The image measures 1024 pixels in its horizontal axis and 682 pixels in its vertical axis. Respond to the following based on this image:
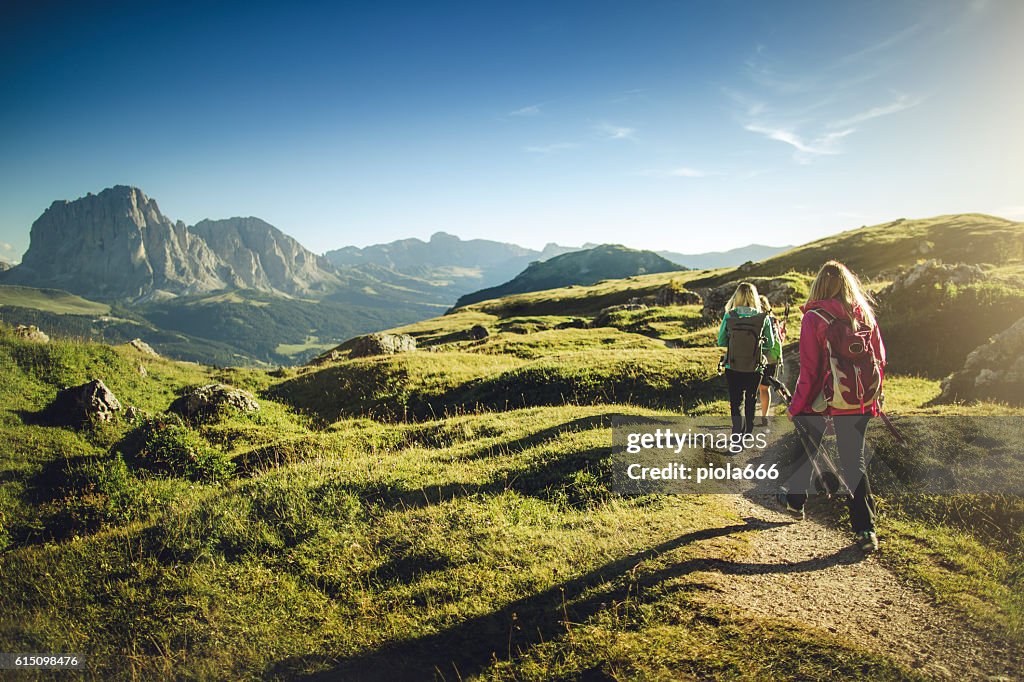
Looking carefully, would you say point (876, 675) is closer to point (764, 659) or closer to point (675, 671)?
point (764, 659)

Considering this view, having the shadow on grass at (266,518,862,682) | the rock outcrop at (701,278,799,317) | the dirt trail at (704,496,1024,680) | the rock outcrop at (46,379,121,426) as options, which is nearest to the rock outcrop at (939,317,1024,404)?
the dirt trail at (704,496,1024,680)

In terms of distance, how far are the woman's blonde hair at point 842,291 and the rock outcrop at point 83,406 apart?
2516 centimetres

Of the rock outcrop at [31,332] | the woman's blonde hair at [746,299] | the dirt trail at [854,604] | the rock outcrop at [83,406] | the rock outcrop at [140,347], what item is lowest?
the dirt trail at [854,604]

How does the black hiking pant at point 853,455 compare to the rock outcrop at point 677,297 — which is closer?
the black hiking pant at point 853,455

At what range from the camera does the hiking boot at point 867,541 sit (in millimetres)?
7793

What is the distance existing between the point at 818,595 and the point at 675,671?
3.09m

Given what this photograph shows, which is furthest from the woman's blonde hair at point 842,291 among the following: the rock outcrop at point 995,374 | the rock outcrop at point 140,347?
the rock outcrop at point 140,347

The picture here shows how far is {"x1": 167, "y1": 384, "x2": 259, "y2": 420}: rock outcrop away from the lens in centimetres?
2127

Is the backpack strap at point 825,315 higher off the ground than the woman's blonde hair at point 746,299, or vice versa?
the woman's blonde hair at point 746,299

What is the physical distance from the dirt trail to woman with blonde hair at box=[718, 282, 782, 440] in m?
4.33

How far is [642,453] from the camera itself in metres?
11.9

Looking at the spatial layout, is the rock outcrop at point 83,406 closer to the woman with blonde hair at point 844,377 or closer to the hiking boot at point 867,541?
the woman with blonde hair at point 844,377

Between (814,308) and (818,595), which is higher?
(814,308)

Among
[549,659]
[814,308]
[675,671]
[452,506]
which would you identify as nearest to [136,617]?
[452,506]
